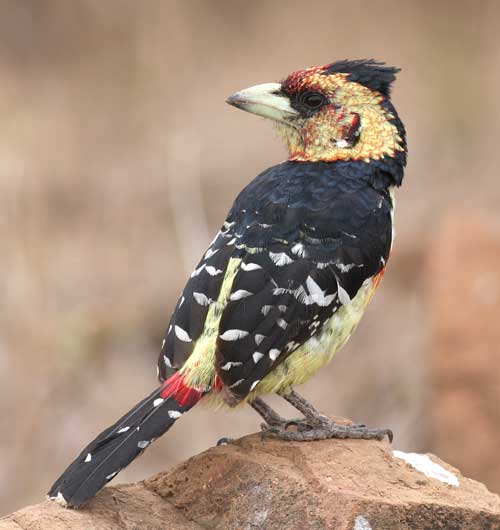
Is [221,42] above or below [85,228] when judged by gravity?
above

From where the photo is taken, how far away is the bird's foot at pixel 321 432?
456 centimetres

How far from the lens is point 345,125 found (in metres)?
4.99

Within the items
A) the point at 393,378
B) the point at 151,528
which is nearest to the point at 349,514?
the point at 151,528

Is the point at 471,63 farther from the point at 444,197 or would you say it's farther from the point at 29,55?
the point at 29,55

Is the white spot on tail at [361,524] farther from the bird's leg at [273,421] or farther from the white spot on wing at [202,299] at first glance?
the white spot on wing at [202,299]

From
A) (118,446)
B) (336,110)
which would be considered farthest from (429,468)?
(336,110)

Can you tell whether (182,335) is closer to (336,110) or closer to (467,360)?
(336,110)

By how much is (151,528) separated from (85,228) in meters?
5.80

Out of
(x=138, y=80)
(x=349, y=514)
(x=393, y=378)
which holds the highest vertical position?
(x=138, y=80)

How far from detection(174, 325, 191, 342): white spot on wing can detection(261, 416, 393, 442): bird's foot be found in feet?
1.59

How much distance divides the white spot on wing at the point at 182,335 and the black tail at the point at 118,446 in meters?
0.21

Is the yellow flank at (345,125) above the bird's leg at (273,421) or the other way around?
above

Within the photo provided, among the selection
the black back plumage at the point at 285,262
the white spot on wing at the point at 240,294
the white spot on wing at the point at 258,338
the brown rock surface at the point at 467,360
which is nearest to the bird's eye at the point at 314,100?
the black back plumage at the point at 285,262

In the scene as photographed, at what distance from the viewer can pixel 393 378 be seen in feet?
27.6
